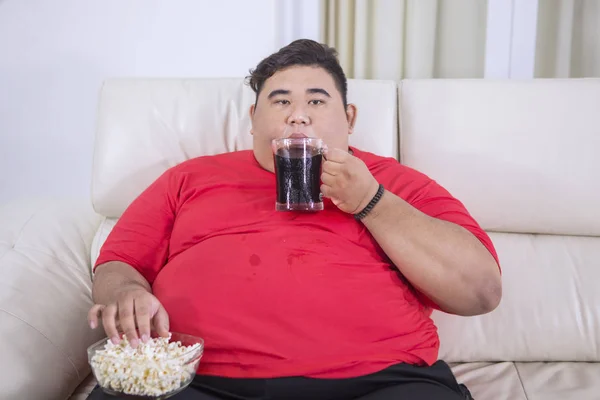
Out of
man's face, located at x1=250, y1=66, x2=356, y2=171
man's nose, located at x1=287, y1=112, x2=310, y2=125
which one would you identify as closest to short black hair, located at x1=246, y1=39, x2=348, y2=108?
man's face, located at x1=250, y1=66, x2=356, y2=171

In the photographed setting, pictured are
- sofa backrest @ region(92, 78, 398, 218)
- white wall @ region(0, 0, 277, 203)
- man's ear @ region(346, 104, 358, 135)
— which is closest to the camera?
man's ear @ region(346, 104, 358, 135)

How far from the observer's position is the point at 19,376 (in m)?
1.17

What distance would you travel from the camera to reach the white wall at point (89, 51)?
2314 millimetres

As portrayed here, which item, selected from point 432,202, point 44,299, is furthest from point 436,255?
point 44,299

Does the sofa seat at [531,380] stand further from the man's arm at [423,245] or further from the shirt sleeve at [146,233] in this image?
the shirt sleeve at [146,233]

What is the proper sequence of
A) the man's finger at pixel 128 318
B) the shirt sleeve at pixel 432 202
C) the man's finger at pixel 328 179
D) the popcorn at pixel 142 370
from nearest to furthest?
the popcorn at pixel 142 370, the man's finger at pixel 128 318, the man's finger at pixel 328 179, the shirt sleeve at pixel 432 202

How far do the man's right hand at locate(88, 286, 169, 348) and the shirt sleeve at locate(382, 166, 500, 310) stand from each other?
0.58 metres

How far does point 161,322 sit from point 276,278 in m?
0.24

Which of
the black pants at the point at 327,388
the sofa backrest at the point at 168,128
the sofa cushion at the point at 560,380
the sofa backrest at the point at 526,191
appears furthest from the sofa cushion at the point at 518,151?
the black pants at the point at 327,388

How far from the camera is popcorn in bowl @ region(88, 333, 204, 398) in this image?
0.96 m

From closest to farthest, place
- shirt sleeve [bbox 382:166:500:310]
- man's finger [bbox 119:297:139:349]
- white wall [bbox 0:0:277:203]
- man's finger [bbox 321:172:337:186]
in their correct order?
man's finger [bbox 119:297:139:349], man's finger [bbox 321:172:337:186], shirt sleeve [bbox 382:166:500:310], white wall [bbox 0:0:277:203]

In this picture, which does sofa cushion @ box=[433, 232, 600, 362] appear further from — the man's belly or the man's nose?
the man's nose

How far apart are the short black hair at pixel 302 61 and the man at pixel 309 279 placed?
0.07 m

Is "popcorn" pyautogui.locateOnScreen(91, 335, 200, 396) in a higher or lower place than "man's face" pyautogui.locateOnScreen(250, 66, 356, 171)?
lower
